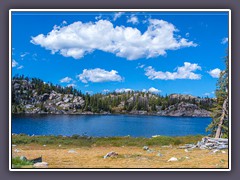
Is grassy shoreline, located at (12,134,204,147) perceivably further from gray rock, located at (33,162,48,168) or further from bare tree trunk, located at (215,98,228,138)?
bare tree trunk, located at (215,98,228,138)

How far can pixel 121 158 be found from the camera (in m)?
8.44

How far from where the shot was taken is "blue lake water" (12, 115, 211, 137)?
9.29m

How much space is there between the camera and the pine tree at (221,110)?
8.27 m

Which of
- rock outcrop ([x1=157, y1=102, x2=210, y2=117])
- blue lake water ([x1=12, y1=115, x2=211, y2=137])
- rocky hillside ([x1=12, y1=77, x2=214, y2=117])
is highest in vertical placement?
rocky hillside ([x1=12, y1=77, x2=214, y2=117])

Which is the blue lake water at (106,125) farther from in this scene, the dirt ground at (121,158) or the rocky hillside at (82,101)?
the dirt ground at (121,158)

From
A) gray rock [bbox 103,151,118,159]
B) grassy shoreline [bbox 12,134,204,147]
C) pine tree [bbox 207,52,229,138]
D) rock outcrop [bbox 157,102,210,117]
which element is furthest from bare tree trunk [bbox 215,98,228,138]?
gray rock [bbox 103,151,118,159]

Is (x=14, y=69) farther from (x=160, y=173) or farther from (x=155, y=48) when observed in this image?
(x=160, y=173)

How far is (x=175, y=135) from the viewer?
1167 cm

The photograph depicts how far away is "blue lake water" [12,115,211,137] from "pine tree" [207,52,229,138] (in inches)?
12.2

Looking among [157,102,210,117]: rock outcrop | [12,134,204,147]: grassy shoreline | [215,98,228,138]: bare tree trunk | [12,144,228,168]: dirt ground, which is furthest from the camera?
[12,134,204,147]: grassy shoreline

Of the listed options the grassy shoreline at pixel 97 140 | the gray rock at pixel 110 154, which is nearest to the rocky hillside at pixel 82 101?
the grassy shoreline at pixel 97 140

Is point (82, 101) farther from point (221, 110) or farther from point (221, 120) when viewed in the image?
point (221, 120)

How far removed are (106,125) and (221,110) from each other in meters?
3.19

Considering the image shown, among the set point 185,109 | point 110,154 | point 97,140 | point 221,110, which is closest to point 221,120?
point 221,110
